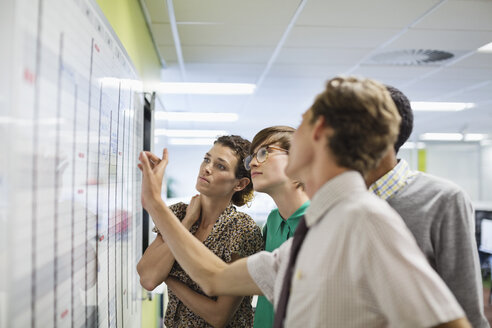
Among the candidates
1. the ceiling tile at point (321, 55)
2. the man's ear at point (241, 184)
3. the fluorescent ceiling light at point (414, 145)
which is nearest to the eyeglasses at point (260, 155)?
the man's ear at point (241, 184)

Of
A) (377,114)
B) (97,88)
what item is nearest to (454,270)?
(377,114)

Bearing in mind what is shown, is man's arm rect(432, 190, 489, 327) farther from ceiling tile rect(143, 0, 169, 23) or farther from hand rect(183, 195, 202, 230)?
ceiling tile rect(143, 0, 169, 23)

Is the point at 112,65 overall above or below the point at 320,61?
below

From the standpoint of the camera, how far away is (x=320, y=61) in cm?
372

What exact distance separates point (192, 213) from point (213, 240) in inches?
6.0

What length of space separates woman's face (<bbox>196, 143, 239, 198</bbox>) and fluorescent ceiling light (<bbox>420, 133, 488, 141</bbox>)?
8579mm

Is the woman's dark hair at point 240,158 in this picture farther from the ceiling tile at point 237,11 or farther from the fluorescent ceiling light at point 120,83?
the ceiling tile at point 237,11

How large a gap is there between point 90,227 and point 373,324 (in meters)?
0.84

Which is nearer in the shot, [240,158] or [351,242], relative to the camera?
[351,242]

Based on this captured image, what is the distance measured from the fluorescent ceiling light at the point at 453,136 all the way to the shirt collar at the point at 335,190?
921 centimetres

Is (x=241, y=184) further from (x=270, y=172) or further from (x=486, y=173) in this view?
(x=486, y=173)

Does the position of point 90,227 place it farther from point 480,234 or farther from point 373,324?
point 480,234

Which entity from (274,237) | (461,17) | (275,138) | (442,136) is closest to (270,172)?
(275,138)

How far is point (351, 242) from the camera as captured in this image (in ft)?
2.49
